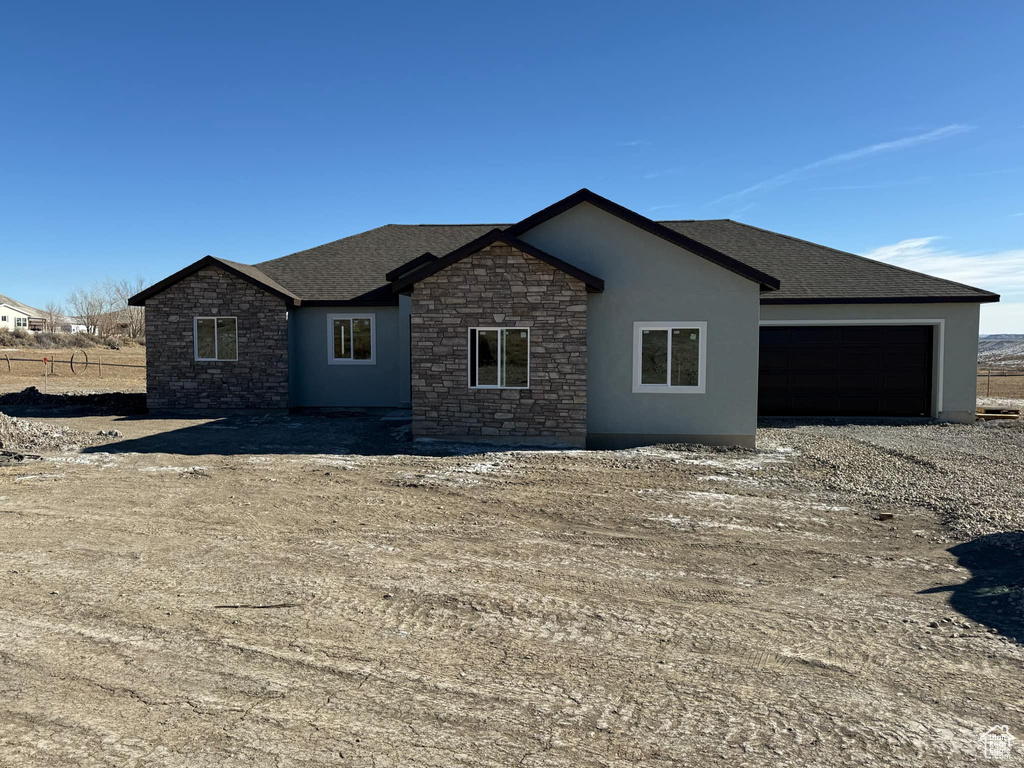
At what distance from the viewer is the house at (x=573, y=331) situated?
1283 cm

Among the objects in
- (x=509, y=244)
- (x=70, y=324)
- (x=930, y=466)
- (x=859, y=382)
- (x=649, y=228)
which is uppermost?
(x=70, y=324)

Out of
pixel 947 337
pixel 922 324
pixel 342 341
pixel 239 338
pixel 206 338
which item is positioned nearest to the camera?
pixel 947 337

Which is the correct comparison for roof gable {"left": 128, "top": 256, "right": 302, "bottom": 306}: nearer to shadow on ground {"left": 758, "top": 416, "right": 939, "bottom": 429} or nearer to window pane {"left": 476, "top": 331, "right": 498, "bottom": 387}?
window pane {"left": 476, "top": 331, "right": 498, "bottom": 387}

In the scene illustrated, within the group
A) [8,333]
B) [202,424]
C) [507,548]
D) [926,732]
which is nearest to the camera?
[926,732]

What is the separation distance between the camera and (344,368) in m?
18.3

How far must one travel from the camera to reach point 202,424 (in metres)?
16.0

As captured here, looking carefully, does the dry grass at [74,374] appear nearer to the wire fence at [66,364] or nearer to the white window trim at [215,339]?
the wire fence at [66,364]

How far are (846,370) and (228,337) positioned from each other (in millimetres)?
15983

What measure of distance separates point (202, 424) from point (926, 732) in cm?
1568

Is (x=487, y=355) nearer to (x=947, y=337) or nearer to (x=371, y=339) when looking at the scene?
(x=371, y=339)

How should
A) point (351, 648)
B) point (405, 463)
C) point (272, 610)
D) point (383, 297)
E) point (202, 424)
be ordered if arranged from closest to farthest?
1. point (351, 648)
2. point (272, 610)
3. point (405, 463)
4. point (202, 424)
5. point (383, 297)

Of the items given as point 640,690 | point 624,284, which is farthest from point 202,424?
point 640,690

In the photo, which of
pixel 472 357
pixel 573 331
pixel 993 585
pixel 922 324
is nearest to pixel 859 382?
pixel 922 324

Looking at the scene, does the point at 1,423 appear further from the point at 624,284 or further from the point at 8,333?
the point at 8,333
